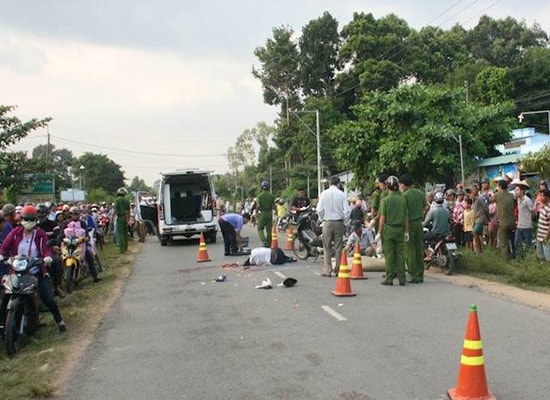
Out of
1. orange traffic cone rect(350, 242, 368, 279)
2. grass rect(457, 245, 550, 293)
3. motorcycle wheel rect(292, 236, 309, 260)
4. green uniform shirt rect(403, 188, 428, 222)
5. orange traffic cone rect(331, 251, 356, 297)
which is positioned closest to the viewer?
orange traffic cone rect(331, 251, 356, 297)

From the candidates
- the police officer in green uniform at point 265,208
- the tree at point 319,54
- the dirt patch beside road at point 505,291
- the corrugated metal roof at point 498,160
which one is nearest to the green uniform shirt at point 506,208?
the dirt patch beside road at point 505,291

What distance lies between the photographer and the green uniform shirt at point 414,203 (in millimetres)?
11586

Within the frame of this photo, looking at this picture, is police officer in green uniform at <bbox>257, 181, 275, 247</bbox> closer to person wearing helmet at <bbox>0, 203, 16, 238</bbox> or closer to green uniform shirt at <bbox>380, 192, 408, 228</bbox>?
green uniform shirt at <bbox>380, 192, 408, 228</bbox>

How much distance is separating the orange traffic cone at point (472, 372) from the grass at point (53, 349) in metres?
3.53

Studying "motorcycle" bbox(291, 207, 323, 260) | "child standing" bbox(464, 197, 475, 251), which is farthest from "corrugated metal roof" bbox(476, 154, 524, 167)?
"motorcycle" bbox(291, 207, 323, 260)

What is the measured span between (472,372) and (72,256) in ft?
29.4

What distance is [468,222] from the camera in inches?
601

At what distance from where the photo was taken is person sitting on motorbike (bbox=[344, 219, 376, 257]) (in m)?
14.9

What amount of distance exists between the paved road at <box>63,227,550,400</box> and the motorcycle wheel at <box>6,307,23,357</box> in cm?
90

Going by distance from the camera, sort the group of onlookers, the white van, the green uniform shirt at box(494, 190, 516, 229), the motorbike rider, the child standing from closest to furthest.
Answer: the motorbike rider
the group of onlookers
the green uniform shirt at box(494, 190, 516, 229)
the child standing
the white van

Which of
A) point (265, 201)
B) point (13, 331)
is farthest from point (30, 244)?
point (265, 201)

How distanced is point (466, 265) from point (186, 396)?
904cm

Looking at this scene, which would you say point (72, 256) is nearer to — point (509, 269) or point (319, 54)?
point (509, 269)

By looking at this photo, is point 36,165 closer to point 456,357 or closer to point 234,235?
point 234,235
